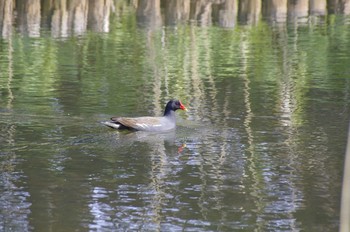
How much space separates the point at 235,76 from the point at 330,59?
437 cm

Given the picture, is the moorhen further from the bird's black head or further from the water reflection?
the water reflection

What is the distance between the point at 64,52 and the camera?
29.9 metres

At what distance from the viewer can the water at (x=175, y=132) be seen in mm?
13242

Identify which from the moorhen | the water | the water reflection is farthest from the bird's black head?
the water reflection

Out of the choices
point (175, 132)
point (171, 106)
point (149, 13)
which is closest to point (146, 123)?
point (175, 132)

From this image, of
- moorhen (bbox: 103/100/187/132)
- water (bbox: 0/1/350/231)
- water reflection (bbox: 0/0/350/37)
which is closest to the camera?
water (bbox: 0/1/350/231)

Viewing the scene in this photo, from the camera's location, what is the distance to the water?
521 inches

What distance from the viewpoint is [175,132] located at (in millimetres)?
18906

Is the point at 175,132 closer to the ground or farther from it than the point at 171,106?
closer to the ground

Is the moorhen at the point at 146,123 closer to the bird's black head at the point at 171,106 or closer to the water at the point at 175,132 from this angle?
the bird's black head at the point at 171,106

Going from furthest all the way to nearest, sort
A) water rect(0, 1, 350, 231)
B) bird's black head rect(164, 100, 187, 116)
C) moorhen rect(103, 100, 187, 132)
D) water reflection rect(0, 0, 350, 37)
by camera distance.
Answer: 1. water reflection rect(0, 0, 350, 37)
2. bird's black head rect(164, 100, 187, 116)
3. moorhen rect(103, 100, 187, 132)
4. water rect(0, 1, 350, 231)

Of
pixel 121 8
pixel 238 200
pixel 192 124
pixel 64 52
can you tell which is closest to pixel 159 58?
pixel 64 52

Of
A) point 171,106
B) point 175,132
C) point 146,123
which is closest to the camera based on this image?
point 146,123

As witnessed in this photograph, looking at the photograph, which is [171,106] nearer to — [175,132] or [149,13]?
[175,132]
